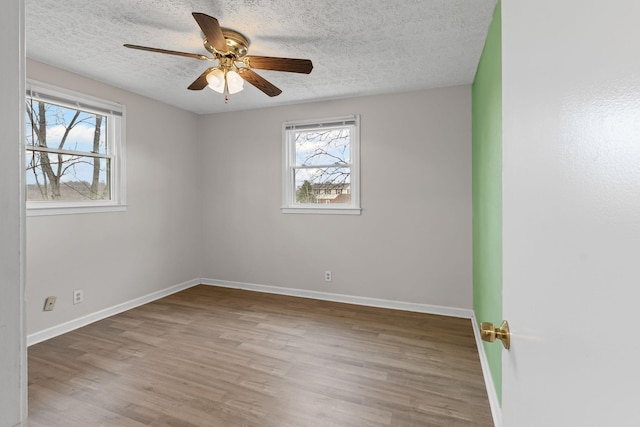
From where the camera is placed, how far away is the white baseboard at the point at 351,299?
3.33m

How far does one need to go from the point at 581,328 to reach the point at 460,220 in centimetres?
311

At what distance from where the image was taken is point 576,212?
0.42 metres

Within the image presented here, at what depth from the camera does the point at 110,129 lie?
133 inches

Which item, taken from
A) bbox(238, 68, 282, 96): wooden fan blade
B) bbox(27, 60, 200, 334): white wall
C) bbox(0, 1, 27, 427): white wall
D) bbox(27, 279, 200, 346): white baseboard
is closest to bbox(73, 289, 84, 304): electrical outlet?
bbox(27, 60, 200, 334): white wall

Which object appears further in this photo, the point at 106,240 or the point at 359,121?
the point at 359,121

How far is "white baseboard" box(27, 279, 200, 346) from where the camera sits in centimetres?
274

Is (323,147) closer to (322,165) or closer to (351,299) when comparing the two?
(322,165)

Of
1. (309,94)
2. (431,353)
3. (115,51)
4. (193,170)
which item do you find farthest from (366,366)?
(193,170)

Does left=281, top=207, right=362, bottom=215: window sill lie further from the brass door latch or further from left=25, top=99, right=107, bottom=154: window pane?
the brass door latch

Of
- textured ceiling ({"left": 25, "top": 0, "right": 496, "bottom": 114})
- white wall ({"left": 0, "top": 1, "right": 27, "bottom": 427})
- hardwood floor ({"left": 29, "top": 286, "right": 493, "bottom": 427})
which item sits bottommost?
hardwood floor ({"left": 29, "top": 286, "right": 493, "bottom": 427})

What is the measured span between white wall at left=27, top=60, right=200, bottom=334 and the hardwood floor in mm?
367

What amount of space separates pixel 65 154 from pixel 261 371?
281cm

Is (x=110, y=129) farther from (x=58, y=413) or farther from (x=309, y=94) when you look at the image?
(x=58, y=413)

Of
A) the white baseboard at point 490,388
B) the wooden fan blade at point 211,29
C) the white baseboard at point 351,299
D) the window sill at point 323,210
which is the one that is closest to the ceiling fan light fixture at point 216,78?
the wooden fan blade at point 211,29
